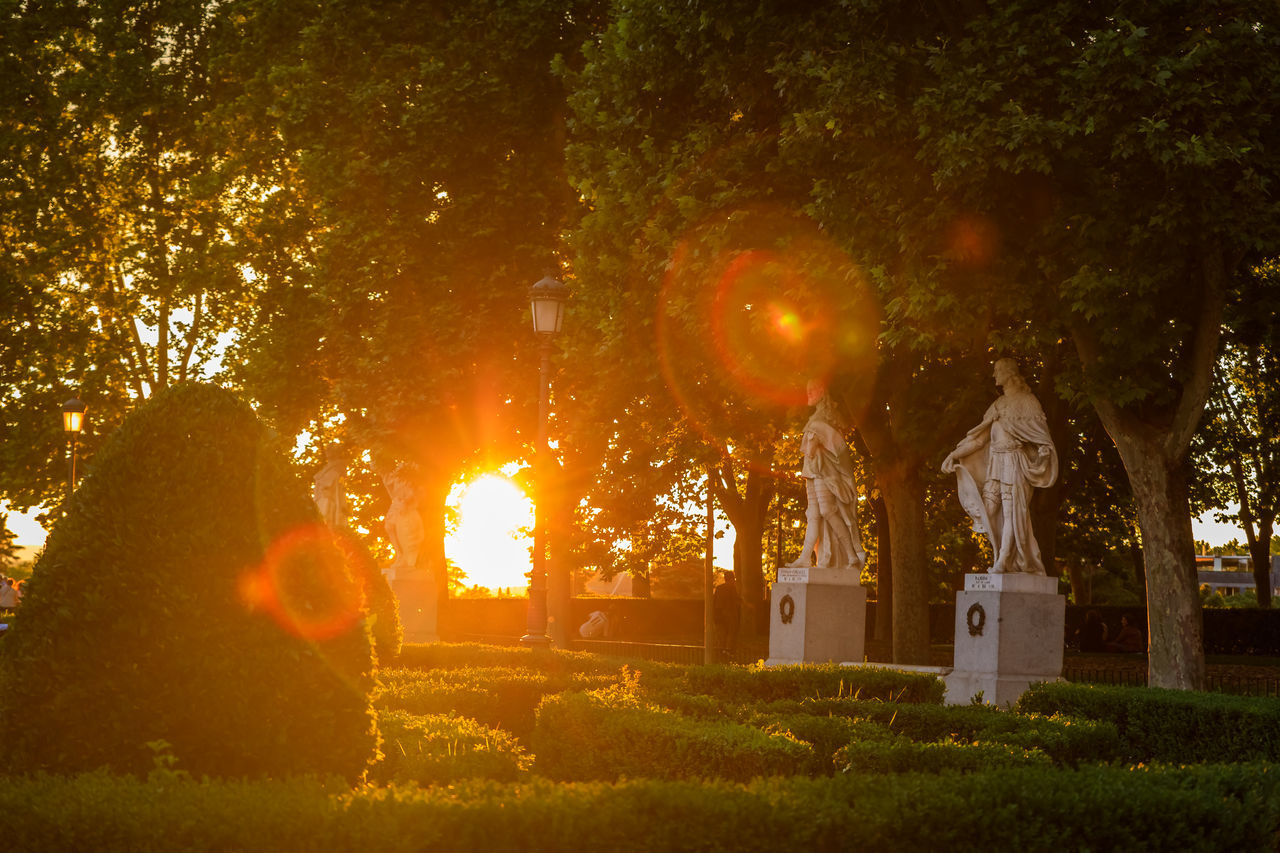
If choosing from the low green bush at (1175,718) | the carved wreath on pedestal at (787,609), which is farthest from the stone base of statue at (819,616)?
the low green bush at (1175,718)

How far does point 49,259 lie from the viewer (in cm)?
3459

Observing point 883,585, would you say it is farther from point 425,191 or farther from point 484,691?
point 484,691

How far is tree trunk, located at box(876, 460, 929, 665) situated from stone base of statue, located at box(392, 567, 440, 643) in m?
8.90

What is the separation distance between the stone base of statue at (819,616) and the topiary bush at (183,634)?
11.9m

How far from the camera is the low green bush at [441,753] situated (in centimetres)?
763

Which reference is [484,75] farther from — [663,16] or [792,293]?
[792,293]

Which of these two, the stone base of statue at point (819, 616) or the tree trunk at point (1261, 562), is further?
the tree trunk at point (1261, 562)

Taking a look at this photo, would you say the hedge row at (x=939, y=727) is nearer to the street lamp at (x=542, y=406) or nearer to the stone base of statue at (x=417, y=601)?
the street lamp at (x=542, y=406)

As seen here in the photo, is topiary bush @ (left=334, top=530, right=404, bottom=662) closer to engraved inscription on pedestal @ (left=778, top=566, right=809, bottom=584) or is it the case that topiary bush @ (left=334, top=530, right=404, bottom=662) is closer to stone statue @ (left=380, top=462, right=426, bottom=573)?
engraved inscription on pedestal @ (left=778, top=566, right=809, bottom=584)

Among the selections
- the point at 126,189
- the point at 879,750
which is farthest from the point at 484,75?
the point at 879,750

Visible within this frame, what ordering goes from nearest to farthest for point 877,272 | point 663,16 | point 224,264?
point 877,272 → point 663,16 → point 224,264

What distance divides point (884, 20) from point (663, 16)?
3.18 meters

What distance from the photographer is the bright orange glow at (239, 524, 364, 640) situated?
654cm

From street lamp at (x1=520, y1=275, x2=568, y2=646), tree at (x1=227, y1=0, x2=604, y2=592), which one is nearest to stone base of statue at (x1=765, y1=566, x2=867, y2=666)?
street lamp at (x1=520, y1=275, x2=568, y2=646)
